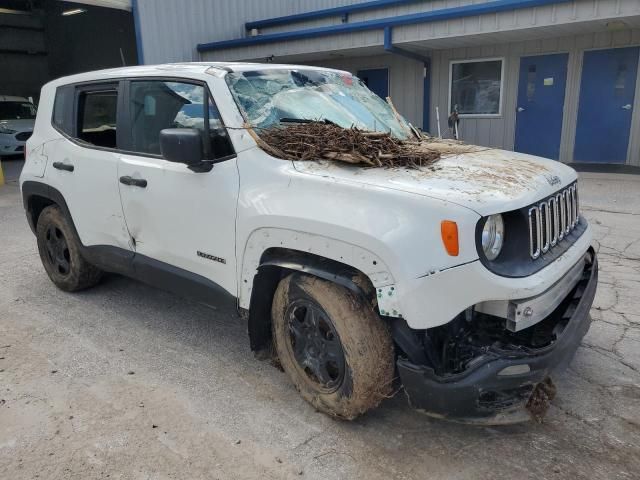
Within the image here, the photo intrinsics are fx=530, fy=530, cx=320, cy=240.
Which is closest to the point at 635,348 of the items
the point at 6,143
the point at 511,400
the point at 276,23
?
the point at 511,400

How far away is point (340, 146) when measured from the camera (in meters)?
2.98

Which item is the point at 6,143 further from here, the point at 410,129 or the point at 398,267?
the point at 398,267

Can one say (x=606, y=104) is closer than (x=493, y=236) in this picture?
No

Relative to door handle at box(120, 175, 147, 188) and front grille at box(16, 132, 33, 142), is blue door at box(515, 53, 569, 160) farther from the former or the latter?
front grille at box(16, 132, 33, 142)

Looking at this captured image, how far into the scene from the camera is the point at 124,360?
374cm

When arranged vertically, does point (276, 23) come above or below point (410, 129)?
above

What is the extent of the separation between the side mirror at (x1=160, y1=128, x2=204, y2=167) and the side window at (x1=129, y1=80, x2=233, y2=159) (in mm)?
163

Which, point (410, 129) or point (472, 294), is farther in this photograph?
point (410, 129)

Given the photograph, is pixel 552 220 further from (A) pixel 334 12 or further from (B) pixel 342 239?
(A) pixel 334 12

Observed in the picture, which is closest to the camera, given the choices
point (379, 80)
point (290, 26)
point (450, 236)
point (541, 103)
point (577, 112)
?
point (450, 236)

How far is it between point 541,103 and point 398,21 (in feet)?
12.1

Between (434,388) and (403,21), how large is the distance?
10175 millimetres

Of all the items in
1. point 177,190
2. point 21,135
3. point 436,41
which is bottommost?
point 21,135

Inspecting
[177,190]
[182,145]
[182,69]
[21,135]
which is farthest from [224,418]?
[21,135]
